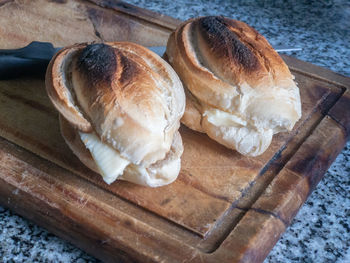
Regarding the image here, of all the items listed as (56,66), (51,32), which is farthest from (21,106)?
(51,32)

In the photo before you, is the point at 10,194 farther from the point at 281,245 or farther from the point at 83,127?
the point at 281,245

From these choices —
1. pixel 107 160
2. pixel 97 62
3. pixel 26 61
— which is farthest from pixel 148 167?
pixel 26 61

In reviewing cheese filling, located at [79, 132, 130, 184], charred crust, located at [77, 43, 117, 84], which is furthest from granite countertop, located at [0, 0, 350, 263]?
charred crust, located at [77, 43, 117, 84]

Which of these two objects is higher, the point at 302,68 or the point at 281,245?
the point at 302,68

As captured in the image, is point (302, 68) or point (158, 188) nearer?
point (158, 188)

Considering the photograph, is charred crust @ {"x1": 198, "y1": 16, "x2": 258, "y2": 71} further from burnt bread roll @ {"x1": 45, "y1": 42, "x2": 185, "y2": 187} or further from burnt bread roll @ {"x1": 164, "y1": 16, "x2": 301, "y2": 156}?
burnt bread roll @ {"x1": 45, "y1": 42, "x2": 185, "y2": 187}

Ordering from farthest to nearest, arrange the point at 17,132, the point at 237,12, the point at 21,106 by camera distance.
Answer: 1. the point at 237,12
2. the point at 21,106
3. the point at 17,132

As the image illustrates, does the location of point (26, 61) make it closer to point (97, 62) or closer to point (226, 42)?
point (97, 62)

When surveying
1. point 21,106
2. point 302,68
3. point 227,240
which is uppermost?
point 302,68
